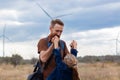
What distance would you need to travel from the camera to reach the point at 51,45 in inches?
321

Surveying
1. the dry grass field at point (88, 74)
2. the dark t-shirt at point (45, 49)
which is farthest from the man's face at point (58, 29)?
the dry grass field at point (88, 74)

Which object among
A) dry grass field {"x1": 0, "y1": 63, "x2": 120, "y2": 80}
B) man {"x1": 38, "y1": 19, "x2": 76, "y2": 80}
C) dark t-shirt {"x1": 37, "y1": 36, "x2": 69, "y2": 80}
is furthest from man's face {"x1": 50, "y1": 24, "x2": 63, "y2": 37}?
dry grass field {"x1": 0, "y1": 63, "x2": 120, "y2": 80}

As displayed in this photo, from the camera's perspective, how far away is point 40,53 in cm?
834

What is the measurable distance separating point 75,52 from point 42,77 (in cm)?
64

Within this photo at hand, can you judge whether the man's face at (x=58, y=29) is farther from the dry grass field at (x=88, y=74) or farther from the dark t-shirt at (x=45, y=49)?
the dry grass field at (x=88, y=74)

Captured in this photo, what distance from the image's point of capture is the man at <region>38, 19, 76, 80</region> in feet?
26.8

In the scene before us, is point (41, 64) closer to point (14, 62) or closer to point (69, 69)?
point (69, 69)

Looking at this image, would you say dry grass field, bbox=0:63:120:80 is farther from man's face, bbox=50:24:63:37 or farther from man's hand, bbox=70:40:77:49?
man's face, bbox=50:24:63:37

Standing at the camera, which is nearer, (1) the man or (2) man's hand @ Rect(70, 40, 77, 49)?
(1) the man

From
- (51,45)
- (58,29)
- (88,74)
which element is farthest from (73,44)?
(88,74)

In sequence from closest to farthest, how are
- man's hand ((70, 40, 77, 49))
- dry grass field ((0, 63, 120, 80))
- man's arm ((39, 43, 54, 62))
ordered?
man's arm ((39, 43, 54, 62)), man's hand ((70, 40, 77, 49)), dry grass field ((0, 63, 120, 80))

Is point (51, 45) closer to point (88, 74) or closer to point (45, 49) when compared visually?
point (45, 49)

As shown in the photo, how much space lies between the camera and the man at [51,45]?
321 inches

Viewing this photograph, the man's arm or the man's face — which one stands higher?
the man's face
